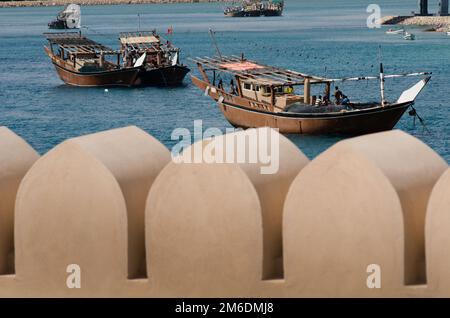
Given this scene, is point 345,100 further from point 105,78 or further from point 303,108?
point 105,78

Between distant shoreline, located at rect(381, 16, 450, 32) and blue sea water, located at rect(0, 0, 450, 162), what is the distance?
8.85ft

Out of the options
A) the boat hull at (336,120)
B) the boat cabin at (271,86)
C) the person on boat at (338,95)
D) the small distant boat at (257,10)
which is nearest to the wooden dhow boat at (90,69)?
the boat cabin at (271,86)

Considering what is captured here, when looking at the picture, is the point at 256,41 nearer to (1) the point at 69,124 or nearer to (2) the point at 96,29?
(2) the point at 96,29

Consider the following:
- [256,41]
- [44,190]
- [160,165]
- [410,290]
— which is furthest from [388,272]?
[256,41]

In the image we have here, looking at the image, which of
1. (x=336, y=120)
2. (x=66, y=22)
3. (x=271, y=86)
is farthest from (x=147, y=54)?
(x=66, y=22)

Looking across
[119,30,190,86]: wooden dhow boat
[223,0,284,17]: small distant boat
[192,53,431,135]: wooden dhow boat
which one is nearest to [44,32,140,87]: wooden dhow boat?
[119,30,190,86]: wooden dhow boat

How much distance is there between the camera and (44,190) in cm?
1079

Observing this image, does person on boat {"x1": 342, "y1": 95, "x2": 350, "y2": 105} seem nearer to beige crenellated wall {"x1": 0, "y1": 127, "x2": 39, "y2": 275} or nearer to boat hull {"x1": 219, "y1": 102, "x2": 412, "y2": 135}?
boat hull {"x1": 219, "y1": 102, "x2": 412, "y2": 135}

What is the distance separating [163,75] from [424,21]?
67.6 metres

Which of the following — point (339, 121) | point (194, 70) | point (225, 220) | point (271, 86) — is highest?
point (225, 220)

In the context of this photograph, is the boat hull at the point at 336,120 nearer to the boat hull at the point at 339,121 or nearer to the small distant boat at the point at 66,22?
the boat hull at the point at 339,121

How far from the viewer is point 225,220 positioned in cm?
1029
